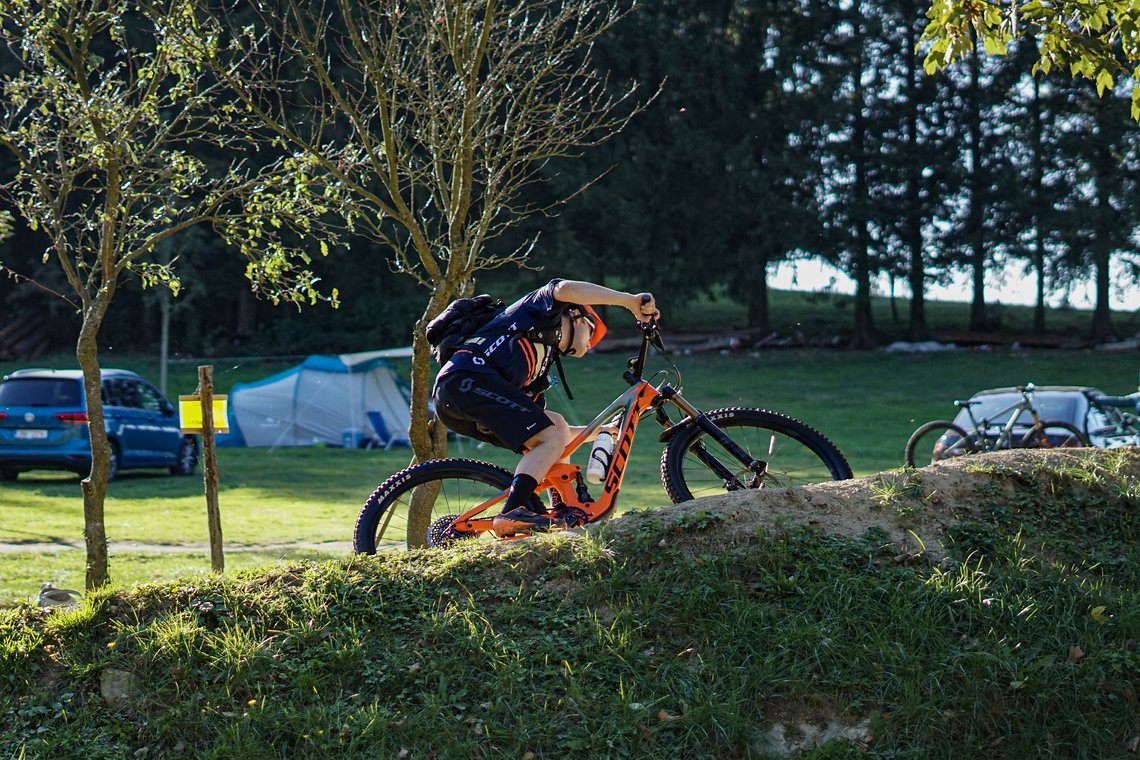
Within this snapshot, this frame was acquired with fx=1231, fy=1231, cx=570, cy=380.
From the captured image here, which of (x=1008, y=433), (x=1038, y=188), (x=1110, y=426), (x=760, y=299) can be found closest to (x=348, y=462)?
(x=1008, y=433)

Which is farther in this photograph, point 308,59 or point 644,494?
point 644,494

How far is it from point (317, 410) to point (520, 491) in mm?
20248

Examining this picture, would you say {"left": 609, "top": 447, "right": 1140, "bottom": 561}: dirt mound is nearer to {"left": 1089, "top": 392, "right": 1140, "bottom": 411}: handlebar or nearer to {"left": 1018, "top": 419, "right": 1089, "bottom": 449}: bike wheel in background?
{"left": 1089, "top": 392, "right": 1140, "bottom": 411}: handlebar

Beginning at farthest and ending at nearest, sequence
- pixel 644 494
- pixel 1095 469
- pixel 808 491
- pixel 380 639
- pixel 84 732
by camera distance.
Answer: pixel 644 494 → pixel 1095 469 → pixel 808 491 → pixel 380 639 → pixel 84 732

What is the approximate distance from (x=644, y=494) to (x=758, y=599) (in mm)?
10034

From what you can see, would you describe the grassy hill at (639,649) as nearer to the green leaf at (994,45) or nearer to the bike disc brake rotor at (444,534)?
the bike disc brake rotor at (444,534)

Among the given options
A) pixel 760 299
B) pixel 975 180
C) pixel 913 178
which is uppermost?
pixel 913 178

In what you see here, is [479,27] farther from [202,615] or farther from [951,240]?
[951,240]

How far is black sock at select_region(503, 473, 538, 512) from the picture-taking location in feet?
18.0

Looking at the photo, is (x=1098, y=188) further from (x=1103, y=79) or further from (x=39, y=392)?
(x=1103, y=79)

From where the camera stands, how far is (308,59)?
774 centimetres

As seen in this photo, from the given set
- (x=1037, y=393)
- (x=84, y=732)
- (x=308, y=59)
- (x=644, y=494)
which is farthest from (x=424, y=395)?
(x=1037, y=393)

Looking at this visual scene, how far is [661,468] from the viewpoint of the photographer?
18.8ft

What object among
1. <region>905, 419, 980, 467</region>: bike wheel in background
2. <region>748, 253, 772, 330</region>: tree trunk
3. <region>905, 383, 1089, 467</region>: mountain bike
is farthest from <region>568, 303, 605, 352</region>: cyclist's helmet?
<region>748, 253, 772, 330</region>: tree trunk
